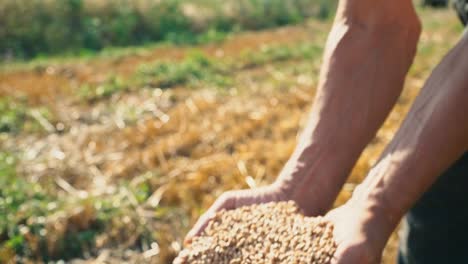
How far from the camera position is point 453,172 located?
196 cm

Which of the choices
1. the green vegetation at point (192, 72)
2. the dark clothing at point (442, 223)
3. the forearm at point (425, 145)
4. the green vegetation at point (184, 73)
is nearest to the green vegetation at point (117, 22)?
the green vegetation at point (192, 72)

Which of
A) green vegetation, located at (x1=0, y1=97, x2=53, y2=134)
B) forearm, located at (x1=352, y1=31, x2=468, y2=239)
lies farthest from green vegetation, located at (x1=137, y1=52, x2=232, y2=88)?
forearm, located at (x1=352, y1=31, x2=468, y2=239)

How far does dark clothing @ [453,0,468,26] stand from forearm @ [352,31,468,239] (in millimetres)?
479

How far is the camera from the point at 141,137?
17.3 feet

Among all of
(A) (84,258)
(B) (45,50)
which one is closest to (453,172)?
(A) (84,258)

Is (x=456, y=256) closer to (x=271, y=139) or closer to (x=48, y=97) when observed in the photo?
(x=271, y=139)

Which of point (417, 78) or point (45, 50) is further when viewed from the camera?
point (45, 50)

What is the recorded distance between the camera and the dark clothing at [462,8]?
74.9 inches

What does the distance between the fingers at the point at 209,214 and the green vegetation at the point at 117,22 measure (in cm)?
1118

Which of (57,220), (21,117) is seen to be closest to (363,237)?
(57,220)

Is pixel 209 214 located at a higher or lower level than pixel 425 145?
lower

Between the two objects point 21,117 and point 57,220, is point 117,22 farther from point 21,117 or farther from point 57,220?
point 57,220

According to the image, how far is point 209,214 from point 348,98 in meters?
0.62

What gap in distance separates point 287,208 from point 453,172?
0.61m
